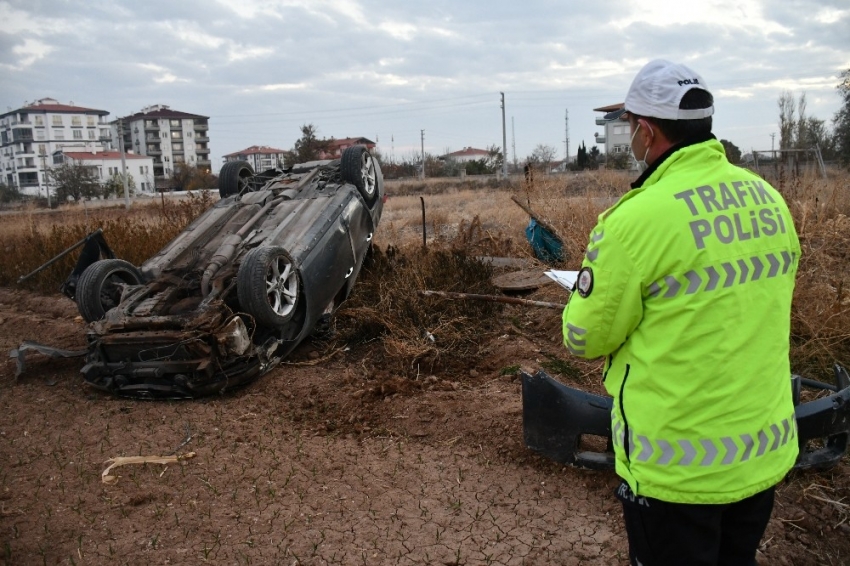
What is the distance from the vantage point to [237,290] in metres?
5.88

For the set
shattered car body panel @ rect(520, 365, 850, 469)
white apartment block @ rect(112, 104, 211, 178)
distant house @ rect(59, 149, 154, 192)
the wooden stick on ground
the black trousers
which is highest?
white apartment block @ rect(112, 104, 211, 178)

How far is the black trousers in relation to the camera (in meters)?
1.93

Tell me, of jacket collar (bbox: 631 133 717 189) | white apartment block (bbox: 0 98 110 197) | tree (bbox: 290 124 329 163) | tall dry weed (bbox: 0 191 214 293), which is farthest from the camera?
white apartment block (bbox: 0 98 110 197)

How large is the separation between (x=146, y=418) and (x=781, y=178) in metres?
8.07

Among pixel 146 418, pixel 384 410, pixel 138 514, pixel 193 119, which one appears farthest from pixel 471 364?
pixel 193 119

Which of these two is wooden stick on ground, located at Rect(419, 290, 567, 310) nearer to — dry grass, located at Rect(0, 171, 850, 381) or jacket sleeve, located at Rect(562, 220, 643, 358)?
dry grass, located at Rect(0, 171, 850, 381)

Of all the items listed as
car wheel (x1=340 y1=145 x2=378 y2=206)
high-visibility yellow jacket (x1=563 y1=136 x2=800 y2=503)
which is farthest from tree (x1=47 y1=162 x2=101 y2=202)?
high-visibility yellow jacket (x1=563 y1=136 x2=800 y2=503)

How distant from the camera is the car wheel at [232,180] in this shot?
8461mm

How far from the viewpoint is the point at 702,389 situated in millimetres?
1866

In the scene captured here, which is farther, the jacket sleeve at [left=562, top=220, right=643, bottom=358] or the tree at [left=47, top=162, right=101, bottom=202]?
the tree at [left=47, top=162, right=101, bottom=202]

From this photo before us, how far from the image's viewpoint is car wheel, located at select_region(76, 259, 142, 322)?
6.30 meters

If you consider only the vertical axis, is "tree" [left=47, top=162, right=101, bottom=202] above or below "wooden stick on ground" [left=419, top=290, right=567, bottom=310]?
above

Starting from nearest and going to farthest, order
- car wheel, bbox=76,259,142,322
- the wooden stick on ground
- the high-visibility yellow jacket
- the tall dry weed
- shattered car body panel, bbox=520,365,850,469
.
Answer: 1. the high-visibility yellow jacket
2. shattered car body panel, bbox=520,365,850,469
3. the wooden stick on ground
4. car wheel, bbox=76,259,142,322
5. the tall dry weed

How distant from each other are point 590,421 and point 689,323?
85.0 inches
